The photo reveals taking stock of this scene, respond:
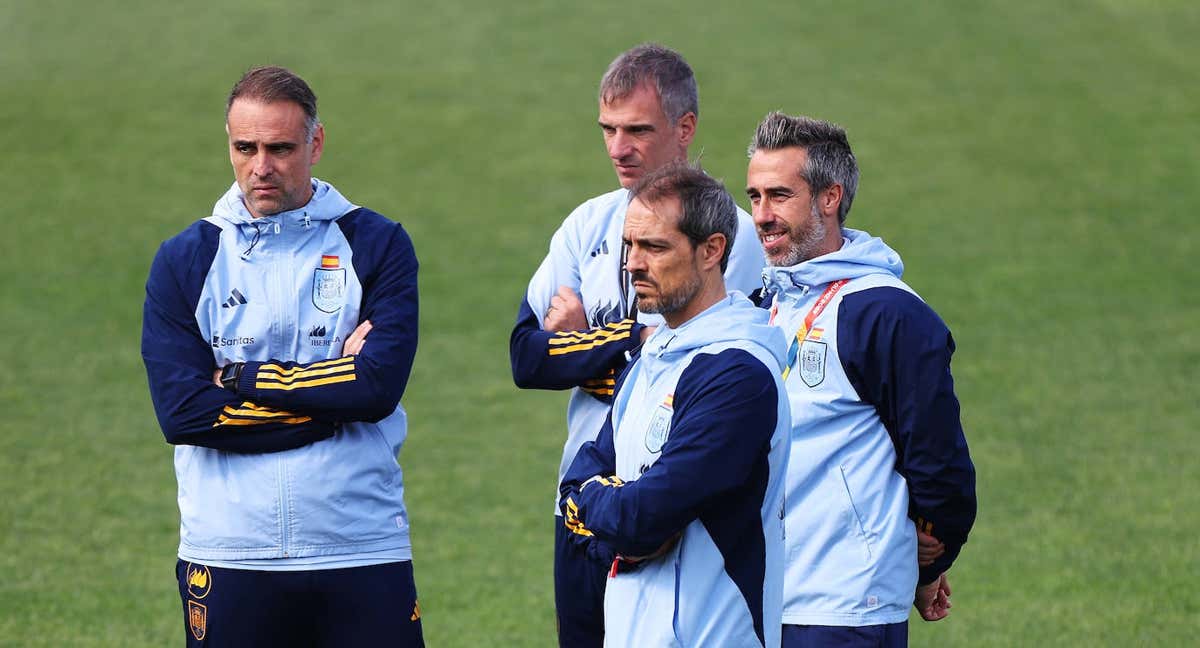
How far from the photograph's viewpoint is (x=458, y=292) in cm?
1589

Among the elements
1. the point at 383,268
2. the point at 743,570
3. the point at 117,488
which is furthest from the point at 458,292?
the point at 743,570

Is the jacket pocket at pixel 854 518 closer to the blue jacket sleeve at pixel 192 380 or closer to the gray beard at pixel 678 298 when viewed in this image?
the gray beard at pixel 678 298

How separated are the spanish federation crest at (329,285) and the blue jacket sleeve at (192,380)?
1.09 feet

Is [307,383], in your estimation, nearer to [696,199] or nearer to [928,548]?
[696,199]

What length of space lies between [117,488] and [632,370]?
24.2 feet

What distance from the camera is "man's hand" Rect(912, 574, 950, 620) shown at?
4668 mm

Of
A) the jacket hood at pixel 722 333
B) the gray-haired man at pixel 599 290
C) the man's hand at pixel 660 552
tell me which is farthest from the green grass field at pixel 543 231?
the jacket hood at pixel 722 333

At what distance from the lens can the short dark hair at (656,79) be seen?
16.4 feet

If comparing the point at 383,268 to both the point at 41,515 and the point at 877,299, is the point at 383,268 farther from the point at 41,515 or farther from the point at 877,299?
the point at 41,515

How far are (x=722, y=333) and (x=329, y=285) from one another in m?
1.53

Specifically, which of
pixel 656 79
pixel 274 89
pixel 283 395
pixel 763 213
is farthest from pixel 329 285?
pixel 763 213

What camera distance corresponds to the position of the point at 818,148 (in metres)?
4.50

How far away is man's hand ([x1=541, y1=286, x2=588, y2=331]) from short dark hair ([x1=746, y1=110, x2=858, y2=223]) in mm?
851

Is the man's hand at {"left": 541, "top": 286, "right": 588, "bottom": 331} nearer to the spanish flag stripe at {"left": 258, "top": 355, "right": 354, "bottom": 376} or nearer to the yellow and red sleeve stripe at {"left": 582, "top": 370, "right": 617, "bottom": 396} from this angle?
the yellow and red sleeve stripe at {"left": 582, "top": 370, "right": 617, "bottom": 396}
